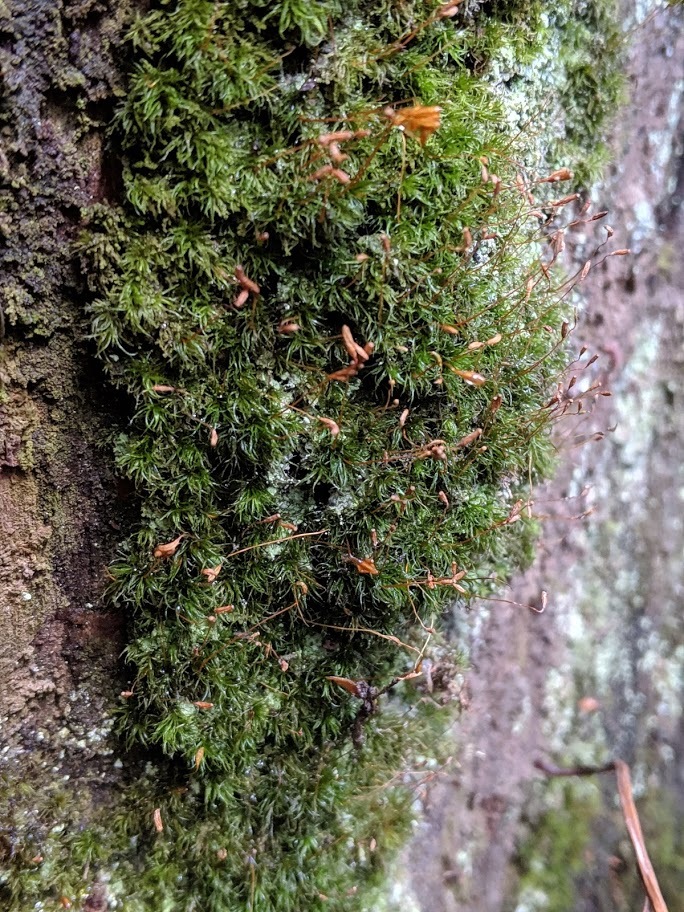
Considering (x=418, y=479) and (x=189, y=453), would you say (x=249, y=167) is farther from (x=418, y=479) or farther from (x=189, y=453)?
(x=418, y=479)

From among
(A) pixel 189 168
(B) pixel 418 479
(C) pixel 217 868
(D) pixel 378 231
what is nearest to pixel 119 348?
(A) pixel 189 168

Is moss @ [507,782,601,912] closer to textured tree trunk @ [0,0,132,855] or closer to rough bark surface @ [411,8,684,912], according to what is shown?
rough bark surface @ [411,8,684,912]

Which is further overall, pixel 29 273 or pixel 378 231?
pixel 378 231

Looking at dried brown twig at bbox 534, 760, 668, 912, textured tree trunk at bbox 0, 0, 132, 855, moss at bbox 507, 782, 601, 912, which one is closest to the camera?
textured tree trunk at bbox 0, 0, 132, 855

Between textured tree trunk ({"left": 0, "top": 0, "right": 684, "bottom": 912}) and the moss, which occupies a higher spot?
textured tree trunk ({"left": 0, "top": 0, "right": 684, "bottom": 912})

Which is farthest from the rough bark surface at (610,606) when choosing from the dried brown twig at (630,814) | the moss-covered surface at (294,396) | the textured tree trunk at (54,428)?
the textured tree trunk at (54,428)

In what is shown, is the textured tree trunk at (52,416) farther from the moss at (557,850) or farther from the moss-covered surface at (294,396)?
the moss at (557,850)

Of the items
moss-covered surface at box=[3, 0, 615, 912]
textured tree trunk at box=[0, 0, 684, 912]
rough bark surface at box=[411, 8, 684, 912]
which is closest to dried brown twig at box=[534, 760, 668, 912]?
rough bark surface at box=[411, 8, 684, 912]

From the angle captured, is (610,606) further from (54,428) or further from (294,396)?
(54,428)
